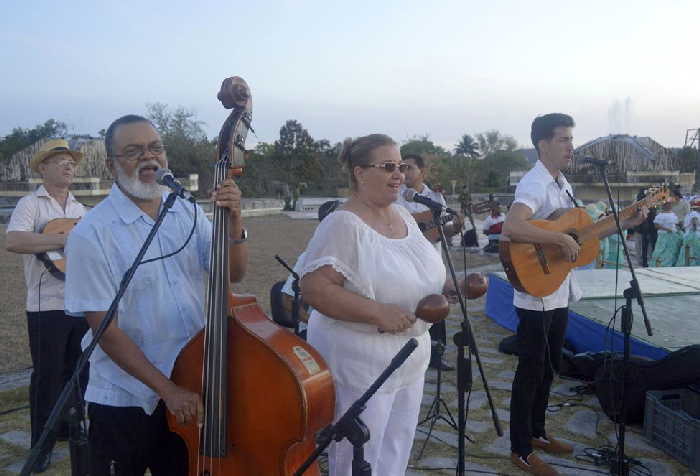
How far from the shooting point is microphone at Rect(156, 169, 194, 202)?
7.09 feet

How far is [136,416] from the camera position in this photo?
2334mm

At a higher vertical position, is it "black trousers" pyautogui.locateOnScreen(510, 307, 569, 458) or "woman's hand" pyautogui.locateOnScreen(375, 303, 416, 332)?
"woman's hand" pyautogui.locateOnScreen(375, 303, 416, 332)

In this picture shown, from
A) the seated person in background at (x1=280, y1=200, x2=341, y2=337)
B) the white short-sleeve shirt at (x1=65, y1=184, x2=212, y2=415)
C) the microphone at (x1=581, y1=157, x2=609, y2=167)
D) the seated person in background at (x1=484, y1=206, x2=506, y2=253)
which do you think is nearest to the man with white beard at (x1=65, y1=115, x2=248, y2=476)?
the white short-sleeve shirt at (x1=65, y1=184, x2=212, y2=415)

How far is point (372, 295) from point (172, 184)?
937 millimetres

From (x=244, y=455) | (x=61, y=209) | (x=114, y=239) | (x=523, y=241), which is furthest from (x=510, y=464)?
(x=61, y=209)

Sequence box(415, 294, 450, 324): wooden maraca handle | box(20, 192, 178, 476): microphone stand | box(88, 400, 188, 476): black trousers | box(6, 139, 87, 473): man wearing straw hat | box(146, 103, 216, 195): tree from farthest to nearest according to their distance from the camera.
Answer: box(146, 103, 216, 195): tree < box(6, 139, 87, 473): man wearing straw hat < box(88, 400, 188, 476): black trousers < box(415, 294, 450, 324): wooden maraca handle < box(20, 192, 178, 476): microphone stand

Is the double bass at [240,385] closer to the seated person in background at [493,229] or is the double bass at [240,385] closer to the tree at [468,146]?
the seated person in background at [493,229]

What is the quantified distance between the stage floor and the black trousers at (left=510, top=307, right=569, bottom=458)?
47.8 inches

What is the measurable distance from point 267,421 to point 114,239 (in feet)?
3.00

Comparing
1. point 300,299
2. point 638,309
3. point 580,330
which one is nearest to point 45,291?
point 300,299

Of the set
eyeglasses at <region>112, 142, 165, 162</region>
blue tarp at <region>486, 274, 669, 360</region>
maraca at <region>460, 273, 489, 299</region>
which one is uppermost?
eyeglasses at <region>112, 142, 165, 162</region>

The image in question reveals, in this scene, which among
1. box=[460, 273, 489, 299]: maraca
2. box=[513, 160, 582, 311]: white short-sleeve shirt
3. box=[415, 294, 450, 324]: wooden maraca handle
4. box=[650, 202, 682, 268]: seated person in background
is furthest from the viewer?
box=[650, 202, 682, 268]: seated person in background

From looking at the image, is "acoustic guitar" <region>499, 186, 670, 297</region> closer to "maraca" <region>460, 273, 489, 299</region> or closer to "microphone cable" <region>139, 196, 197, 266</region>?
"maraca" <region>460, 273, 489, 299</region>

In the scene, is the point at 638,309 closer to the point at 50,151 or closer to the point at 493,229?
the point at 50,151
